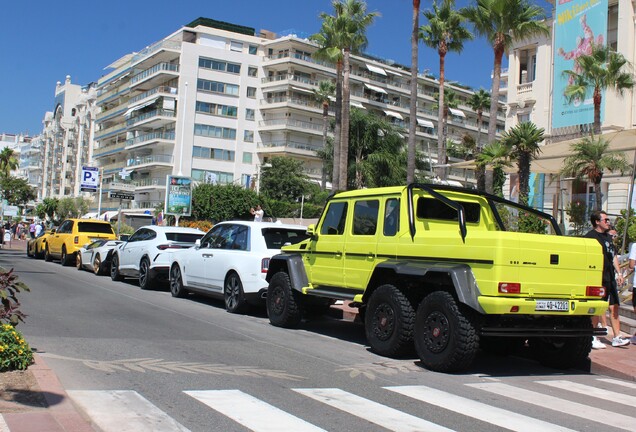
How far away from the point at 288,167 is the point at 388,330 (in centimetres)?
6082

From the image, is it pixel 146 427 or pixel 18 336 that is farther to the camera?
pixel 18 336

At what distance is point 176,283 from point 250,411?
32.4ft

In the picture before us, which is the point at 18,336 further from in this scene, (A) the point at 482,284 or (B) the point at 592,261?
(B) the point at 592,261

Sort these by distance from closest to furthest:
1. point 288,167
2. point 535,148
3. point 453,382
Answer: point 453,382
point 535,148
point 288,167

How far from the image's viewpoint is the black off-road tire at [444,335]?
7516 millimetres

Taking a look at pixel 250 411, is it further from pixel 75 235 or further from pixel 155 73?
pixel 155 73

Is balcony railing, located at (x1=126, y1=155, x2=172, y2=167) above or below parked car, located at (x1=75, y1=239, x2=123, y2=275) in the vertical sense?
above

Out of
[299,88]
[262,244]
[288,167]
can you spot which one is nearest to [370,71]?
[299,88]

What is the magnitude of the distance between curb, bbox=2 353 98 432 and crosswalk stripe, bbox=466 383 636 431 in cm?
416

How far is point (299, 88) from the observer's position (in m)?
76.1

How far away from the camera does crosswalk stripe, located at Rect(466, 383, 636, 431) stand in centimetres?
602

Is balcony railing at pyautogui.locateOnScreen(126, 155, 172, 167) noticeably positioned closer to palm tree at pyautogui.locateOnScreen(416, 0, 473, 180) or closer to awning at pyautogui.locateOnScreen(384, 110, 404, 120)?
awning at pyautogui.locateOnScreen(384, 110, 404, 120)

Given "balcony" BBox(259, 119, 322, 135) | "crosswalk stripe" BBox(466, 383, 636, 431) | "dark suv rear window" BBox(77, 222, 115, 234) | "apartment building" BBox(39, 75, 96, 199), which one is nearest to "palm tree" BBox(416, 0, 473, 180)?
"dark suv rear window" BBox(77, 222, 115, 234)

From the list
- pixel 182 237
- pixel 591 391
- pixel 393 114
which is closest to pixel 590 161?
pixel 182 237
